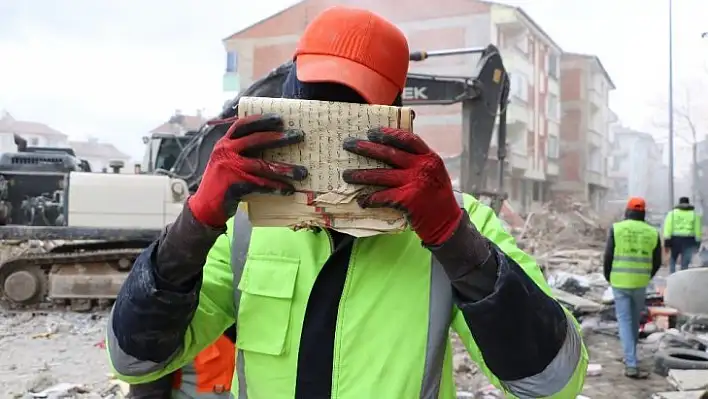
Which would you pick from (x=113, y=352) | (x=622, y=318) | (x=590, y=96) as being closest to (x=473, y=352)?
(x=113, y=352)

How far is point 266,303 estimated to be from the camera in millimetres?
1431

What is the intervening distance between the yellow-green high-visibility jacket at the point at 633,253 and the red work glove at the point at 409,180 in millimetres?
5762

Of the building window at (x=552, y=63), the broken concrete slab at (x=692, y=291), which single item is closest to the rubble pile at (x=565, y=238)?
the broken concrete slab at (x=692, y=291)

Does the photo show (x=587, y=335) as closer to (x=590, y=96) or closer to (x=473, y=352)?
(x=473, y=352)

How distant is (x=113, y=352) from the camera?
1.43 metres

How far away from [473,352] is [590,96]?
162 feet

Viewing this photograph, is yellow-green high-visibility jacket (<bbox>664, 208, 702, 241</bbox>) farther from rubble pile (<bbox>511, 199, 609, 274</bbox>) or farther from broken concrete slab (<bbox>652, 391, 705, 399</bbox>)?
broken concrete slab (<bbox>652, 391, 705, 399</bbox>)

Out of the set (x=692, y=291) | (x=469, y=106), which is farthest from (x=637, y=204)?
(x=469, y=106)

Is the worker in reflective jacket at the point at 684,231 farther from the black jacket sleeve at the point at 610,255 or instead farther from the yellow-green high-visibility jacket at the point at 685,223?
the black jacket sleeve at the point at 610,255

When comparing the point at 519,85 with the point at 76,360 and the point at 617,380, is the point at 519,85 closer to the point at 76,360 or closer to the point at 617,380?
the point at 617,380

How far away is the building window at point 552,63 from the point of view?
41.6 metres

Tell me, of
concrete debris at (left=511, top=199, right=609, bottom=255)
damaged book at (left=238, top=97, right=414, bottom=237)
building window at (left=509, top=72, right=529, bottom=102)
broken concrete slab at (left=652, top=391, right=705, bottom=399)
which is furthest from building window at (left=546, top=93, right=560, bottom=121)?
damaged book at (left=238, top=97, right=414, bottom=237)

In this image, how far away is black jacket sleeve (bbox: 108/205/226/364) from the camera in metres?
1.34

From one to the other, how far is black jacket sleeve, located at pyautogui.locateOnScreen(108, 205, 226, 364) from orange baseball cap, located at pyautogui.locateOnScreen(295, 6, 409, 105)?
41cm
